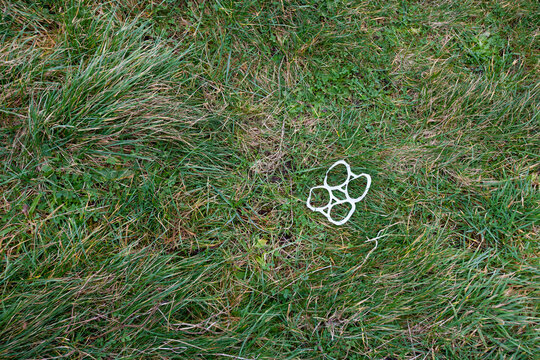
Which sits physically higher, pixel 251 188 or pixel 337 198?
pixel 251 188

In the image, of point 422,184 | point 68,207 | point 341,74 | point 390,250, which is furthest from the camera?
point 341,74

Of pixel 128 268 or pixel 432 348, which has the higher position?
pixel 128 268

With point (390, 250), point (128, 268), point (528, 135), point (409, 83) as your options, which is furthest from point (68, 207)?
point (528, 135)

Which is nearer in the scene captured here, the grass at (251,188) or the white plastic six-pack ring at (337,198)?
the grass at (251,188)

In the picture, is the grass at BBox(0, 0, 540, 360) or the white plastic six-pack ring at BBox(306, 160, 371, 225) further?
the white plastic six-pack ring at BBox(306, 160, 371, 225)

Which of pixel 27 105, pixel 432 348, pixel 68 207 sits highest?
pixel 27 105

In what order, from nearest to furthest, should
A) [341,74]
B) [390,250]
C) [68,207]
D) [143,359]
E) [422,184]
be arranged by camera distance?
1. [143,359]
2. [68,207]
3. [390,250]
4. [422,184]
5. [341,74]

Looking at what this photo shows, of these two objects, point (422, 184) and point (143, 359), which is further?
A: point (422, 184)

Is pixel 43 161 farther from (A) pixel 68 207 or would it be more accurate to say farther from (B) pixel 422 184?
(B) pixel 422 184
